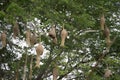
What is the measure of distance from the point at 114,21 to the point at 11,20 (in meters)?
5.72

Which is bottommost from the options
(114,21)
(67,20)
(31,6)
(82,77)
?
(82,77)

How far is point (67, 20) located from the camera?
11.7 m

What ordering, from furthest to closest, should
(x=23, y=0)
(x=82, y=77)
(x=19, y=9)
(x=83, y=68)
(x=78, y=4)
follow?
1. (x=82, y=77)
2. (x=83, y=68)
3. (x=78, y=4)
4. (x=23, y=0)
5. (x=19, y=9)

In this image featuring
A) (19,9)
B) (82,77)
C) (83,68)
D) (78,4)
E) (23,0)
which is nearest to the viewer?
(19,9)

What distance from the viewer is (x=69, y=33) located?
1160cm

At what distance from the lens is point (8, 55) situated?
15.8 metres

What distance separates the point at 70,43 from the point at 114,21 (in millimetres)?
3350

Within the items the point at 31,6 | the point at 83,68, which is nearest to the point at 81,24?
the point at 31,6

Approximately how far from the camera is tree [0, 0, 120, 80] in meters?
10.7

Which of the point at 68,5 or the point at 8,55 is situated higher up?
the point at 68,5

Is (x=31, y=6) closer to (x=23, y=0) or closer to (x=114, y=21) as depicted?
(x=23, y=0)

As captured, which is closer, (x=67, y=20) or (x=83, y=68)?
(x=67, y=20)

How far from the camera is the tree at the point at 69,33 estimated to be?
10.7m

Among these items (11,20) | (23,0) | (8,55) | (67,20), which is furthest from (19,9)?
(8,55)
